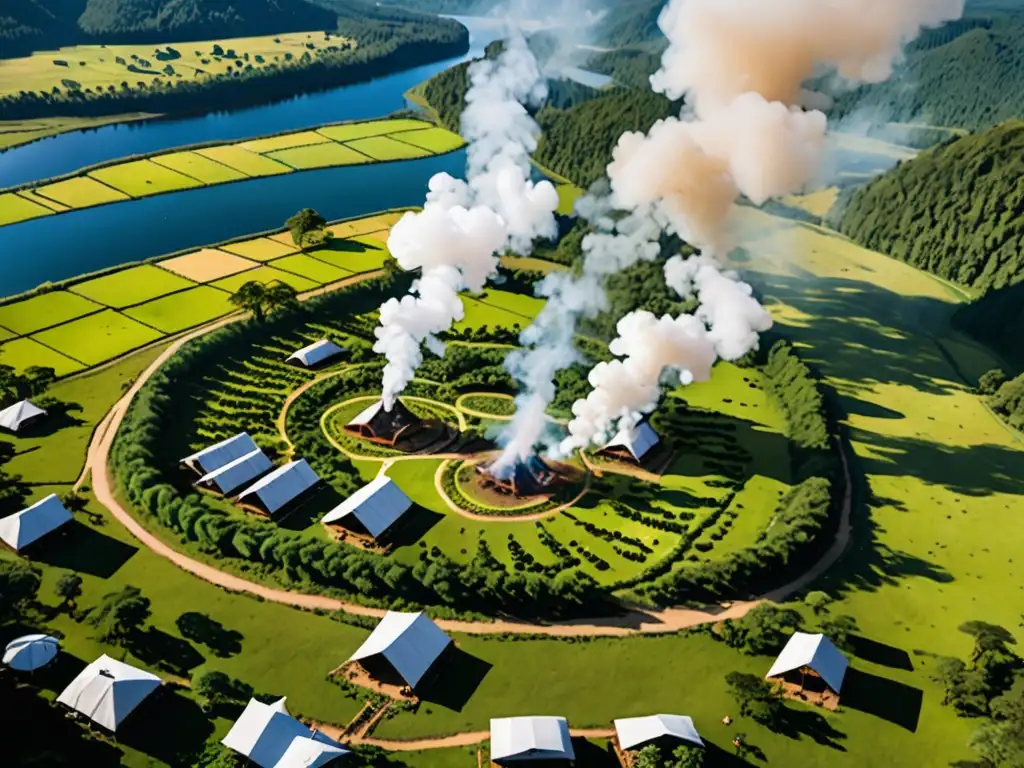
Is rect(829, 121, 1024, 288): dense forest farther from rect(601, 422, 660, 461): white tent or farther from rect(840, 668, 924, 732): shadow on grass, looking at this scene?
rect(840, 668, 924, 732): shadow on grass

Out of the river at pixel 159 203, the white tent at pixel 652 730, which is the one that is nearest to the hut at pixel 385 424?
the white tent at pixel 652 730

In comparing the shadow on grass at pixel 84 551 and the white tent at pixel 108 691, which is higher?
the white tent at pixel 108 691

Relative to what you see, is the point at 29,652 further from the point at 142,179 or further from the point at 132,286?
the point at 142,179

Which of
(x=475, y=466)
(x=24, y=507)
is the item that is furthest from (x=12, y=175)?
(x=475, y=466)

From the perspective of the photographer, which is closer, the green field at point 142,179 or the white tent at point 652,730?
the white tent at point 652,730

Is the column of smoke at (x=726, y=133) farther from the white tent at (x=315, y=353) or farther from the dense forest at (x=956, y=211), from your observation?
the dense forest at (x=956, y=211)

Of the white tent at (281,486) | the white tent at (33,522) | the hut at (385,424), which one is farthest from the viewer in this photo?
the hut at (385,424)

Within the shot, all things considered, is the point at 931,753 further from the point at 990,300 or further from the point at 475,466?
the point at 990,300
